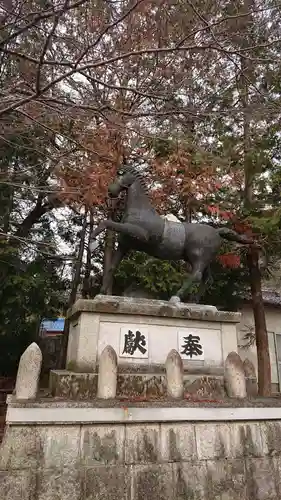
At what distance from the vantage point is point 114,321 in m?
4.30

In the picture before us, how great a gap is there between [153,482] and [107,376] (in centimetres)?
110

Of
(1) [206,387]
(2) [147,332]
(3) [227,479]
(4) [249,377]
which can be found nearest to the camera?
(3) [227,479]

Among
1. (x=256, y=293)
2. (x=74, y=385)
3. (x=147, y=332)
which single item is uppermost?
(x=256, y=293)

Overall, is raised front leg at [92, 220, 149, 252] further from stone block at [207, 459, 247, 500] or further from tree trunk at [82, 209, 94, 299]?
tree trunk at [82, 209, 94, 299]

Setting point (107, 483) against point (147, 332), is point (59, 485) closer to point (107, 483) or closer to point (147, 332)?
point (107, 483)

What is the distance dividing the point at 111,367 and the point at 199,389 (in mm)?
1253

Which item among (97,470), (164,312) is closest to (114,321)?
(164,312)

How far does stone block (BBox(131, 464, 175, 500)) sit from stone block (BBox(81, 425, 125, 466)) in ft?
0.74

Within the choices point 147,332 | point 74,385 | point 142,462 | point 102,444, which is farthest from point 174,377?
point 74,385

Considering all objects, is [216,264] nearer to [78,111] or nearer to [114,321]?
[114,321]

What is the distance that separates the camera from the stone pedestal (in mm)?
4145

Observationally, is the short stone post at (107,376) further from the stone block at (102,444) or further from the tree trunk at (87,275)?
the tree trunk at (87,275)

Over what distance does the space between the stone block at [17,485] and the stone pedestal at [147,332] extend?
1.15 m

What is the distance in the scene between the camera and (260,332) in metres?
8.52
